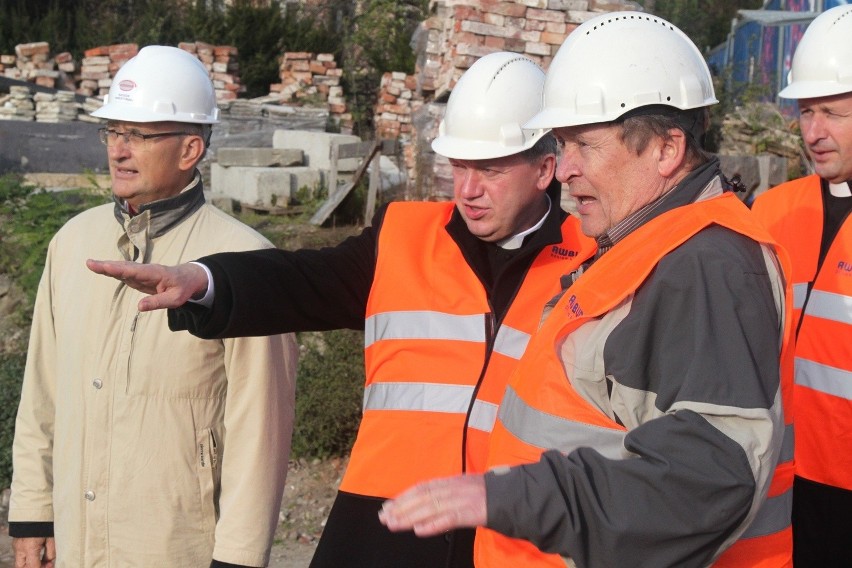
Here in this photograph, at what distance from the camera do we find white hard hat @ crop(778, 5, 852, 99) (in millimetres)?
3529

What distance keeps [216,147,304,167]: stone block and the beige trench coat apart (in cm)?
943

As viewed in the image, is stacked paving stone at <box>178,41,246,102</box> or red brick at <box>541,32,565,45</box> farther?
stacked paving stone at <box>178,41,246,102</box>

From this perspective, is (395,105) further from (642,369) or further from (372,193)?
(642,369)

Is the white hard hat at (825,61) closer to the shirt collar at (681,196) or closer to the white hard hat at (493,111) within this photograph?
the white hard hat at (493,111)

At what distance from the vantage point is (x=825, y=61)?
11.7 feet

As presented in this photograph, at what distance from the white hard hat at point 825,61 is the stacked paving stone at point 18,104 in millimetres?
13902

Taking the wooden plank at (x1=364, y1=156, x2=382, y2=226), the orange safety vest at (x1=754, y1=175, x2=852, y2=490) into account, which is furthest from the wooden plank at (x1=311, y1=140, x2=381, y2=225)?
the orange safety vest at (x1=754, y1=175, x2=852, y2=490)

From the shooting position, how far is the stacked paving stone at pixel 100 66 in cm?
1820

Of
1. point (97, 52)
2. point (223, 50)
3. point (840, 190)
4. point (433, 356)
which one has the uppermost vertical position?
point (223, 50)

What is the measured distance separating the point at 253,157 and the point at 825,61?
946 cm

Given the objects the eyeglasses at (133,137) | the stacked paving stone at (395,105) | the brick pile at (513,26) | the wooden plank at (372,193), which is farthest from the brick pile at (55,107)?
the eyeglasses at (133,137)

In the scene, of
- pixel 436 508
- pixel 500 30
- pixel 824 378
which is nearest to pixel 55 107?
pixel 500 30

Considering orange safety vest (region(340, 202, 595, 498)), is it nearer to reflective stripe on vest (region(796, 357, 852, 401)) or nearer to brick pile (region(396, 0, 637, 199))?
reflective stripe on vest (region(796, 357, 852, 401))

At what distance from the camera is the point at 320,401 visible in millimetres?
6641
